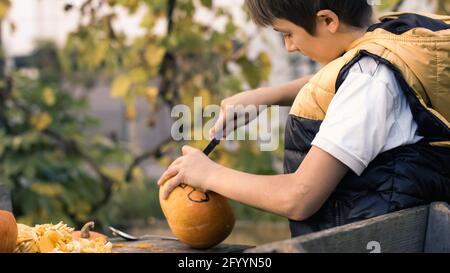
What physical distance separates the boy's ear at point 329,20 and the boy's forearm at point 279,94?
33 centimetres

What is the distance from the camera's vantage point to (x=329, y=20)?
1513 mm

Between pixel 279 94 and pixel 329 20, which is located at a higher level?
pixel 329 20

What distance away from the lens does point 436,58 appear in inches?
54.7

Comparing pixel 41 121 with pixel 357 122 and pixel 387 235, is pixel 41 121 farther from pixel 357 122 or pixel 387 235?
pixel 387 235

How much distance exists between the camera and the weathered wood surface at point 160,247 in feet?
4.93

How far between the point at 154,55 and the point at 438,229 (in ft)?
8.71

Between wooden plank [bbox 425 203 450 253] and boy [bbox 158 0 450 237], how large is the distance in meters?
0.05

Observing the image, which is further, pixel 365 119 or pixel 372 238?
pixel 365 119

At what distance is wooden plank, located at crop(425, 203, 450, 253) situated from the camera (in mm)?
1278

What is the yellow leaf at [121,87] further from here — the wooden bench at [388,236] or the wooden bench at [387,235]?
the wooden bench at [388,236]

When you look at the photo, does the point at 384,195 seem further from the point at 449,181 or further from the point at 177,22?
the point at 177,22

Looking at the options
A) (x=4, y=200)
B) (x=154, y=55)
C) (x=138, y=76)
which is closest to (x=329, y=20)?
Result: (x=4, y=200)

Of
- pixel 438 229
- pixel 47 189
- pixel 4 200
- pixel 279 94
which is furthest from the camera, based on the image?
pixel 47 189
